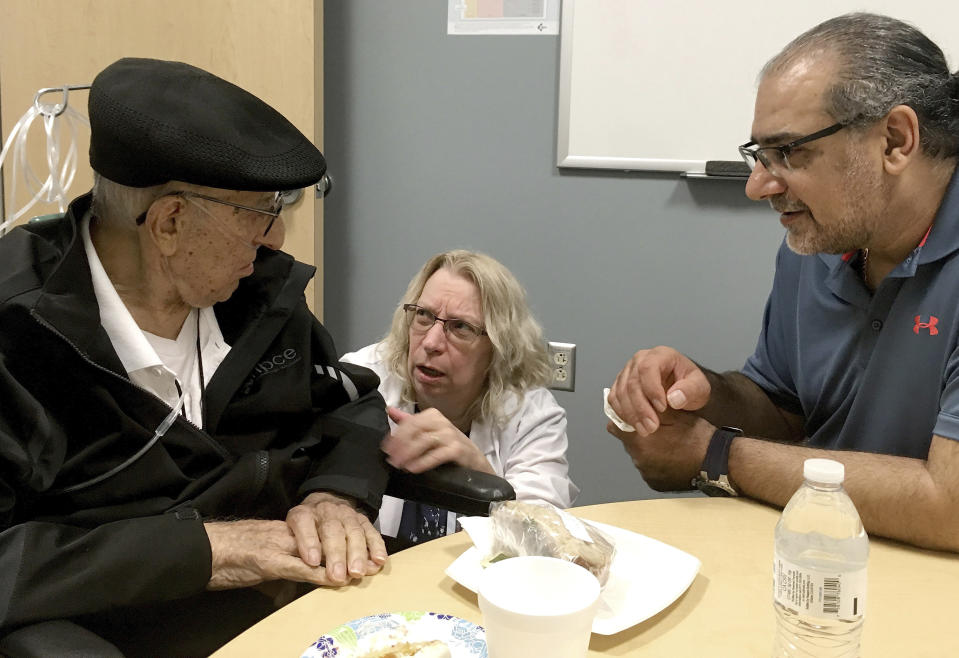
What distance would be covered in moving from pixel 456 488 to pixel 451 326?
0.65 meters

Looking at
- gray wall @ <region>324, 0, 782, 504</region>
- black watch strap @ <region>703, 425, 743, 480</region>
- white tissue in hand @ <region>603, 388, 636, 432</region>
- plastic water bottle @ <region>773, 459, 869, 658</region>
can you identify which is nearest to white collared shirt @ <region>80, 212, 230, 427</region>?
white tissue in hand @ <region>603, 388, 636, 432</region>

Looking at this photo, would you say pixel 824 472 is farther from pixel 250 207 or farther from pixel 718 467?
pixel 250 207

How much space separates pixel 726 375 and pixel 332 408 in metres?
0.79

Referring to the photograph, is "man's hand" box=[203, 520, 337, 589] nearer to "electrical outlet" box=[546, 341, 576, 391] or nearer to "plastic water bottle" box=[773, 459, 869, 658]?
"plastic water bottle" box=[773, 459, 869, 658]

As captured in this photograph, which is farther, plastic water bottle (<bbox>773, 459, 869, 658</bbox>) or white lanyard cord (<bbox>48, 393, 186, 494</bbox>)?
white lanyard cord (<bbox>48, 393, 186, 494</bbox>)

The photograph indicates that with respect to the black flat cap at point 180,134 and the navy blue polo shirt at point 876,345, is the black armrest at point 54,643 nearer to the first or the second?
the black flat cap at point 180,134

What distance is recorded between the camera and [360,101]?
2.63 m

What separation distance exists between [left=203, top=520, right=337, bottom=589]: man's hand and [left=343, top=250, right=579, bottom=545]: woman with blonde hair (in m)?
0.68

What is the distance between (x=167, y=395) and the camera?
1.31 meters

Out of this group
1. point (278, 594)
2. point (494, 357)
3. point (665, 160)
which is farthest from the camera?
point (665, 160)

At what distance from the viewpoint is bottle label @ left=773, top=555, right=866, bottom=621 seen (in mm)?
781

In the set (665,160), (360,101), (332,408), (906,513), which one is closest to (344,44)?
(360,101)

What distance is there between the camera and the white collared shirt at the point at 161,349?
49.1 inches

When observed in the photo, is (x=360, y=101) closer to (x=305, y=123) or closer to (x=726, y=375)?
(x=305, y=123)
